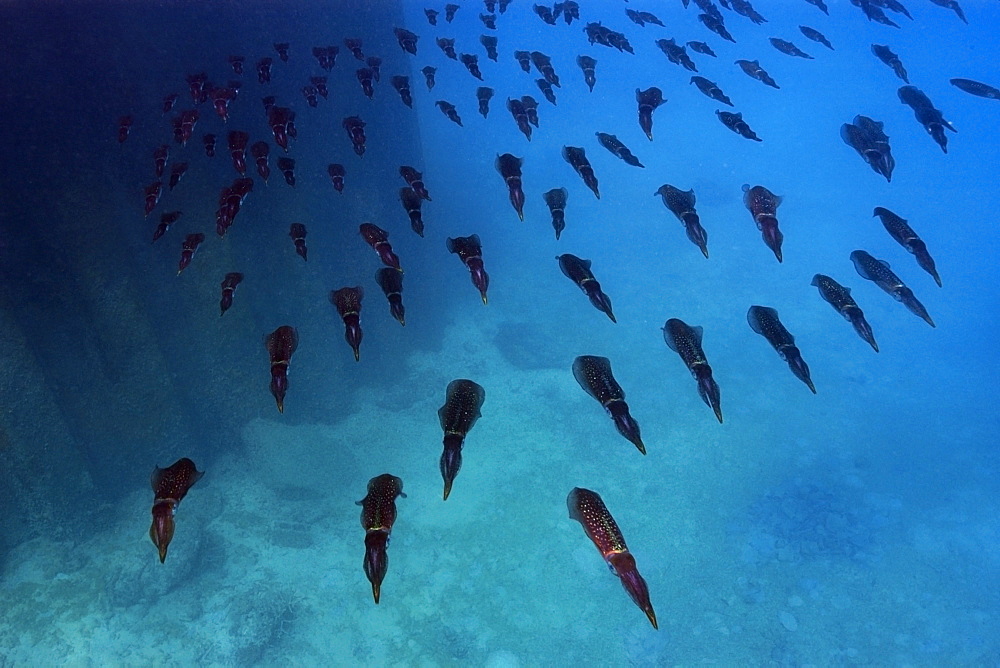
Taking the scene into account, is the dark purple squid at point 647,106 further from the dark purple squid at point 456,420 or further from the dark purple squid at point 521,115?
the dark purple squid at point 456,420

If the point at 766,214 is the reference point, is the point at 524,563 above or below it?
below

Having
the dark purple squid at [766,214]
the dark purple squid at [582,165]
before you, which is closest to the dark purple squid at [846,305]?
the dark purple squid at [766,214]

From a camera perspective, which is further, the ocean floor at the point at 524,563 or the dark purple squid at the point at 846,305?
the ocean floor at the point at 524,563

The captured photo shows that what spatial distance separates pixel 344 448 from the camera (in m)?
15.4

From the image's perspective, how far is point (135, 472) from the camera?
12.7 meters

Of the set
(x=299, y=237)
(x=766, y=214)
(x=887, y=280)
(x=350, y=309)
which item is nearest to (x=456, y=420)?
(x=350, y=309)

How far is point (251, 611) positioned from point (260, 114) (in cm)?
1191

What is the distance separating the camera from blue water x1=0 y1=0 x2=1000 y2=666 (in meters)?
10.8

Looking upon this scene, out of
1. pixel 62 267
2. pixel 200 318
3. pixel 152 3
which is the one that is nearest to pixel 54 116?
pixel 62 267

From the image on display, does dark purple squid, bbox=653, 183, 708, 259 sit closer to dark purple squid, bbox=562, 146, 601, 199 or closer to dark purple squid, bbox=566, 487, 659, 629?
dark purple squid, bbox=562, 146, 601, 199

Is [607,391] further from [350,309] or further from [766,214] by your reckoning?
[766,214]

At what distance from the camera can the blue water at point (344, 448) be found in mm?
10789

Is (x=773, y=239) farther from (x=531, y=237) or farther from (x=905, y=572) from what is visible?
(x=531, y=237)

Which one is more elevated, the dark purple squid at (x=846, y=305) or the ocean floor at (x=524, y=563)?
the dark purple squid at (x=846, y=305)
